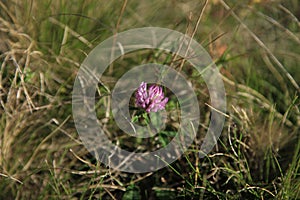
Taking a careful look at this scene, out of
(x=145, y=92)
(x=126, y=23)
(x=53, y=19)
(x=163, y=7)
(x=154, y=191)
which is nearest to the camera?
(x=145, y=92)

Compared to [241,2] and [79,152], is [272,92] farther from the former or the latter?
[79,152]

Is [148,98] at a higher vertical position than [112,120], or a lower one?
higher

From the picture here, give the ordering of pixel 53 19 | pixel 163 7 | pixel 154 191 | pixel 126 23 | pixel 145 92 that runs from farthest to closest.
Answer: pixel 163 7
pixel 126 23
pixel 53 19
pixel 154 191
pixel 145 92

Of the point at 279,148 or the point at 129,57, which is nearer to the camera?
the point at 279,148

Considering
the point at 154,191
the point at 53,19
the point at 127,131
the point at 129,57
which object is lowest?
the point at 154,191

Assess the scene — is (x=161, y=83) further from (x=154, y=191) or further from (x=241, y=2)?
(x=241, y=2)

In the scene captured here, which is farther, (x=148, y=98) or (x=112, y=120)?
(x=112, y=120)

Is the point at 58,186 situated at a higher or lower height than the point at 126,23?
lower

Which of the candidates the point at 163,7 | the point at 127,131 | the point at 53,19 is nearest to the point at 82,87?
the point at 127,131

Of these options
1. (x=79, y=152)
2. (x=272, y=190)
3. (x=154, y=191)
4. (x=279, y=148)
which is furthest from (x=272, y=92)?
(x=79, y=152)
